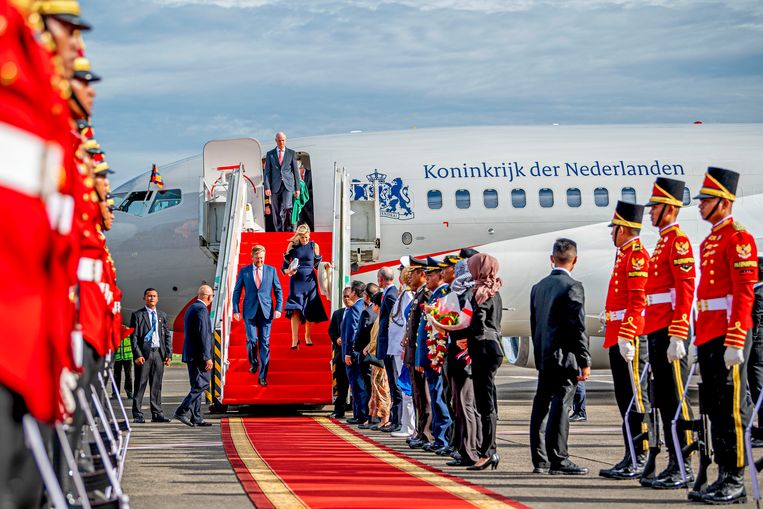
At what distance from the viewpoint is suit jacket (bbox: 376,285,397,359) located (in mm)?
11883

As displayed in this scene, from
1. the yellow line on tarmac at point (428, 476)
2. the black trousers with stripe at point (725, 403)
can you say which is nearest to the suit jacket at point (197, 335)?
the yellow line on tarmac at point (428, 476)

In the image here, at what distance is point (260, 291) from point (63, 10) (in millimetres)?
11081

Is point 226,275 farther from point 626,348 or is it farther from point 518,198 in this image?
point 626,348

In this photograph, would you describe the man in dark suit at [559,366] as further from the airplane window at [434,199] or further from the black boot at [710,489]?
the airplane window at [434,199]

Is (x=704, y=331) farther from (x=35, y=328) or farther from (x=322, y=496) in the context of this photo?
(x=35, y=328)

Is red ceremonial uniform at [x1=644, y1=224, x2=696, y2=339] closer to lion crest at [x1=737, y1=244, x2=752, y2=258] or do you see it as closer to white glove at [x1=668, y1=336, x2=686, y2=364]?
white glove at [x1=668, y1=336, x2=686, y2=364]

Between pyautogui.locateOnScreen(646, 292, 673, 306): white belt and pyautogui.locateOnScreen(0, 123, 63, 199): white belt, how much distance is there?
5.61 meters

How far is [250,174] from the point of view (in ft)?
59.1

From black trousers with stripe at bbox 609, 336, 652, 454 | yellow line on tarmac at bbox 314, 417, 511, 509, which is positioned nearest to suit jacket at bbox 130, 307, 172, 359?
yellow line on tarmac at bbox 314, 417, 511, 509

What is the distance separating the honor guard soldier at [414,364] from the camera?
1034cm

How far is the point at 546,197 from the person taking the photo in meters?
18.1

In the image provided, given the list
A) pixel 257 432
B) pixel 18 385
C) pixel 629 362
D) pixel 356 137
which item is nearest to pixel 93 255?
pixel 18 385

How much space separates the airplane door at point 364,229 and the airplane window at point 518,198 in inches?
87.5

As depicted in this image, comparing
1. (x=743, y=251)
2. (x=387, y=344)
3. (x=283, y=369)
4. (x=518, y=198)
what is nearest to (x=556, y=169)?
(x=518, y=198)
